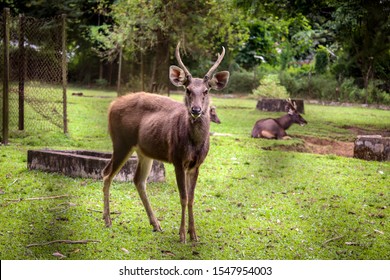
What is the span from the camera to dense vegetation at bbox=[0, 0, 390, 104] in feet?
43.1

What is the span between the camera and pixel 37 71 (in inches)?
418

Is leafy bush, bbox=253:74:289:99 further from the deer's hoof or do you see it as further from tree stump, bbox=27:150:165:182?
the deer's hoof

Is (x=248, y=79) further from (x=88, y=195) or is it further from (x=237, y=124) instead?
(x=88, y=195)

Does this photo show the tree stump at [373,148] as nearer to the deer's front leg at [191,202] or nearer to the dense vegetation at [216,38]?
the dense vegetation at [216,38]

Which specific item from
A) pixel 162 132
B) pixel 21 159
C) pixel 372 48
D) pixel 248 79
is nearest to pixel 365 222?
pixel 162 132

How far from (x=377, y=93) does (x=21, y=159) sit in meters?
10.9

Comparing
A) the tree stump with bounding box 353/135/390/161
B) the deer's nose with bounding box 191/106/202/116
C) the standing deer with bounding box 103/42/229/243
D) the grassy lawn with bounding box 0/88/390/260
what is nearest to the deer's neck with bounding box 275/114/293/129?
the grassy lawn with bounding box 0/88/390/260

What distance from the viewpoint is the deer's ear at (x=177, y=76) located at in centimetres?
510

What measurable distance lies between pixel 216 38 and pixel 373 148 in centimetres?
754

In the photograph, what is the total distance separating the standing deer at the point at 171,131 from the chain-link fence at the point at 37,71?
461cm

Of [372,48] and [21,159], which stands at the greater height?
[372,48]

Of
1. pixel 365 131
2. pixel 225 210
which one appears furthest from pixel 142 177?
pixel 365 131

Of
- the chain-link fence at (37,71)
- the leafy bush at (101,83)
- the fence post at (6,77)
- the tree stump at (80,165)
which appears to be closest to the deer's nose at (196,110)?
the tree stump at (80,165)
